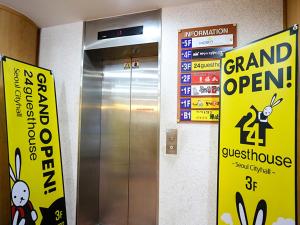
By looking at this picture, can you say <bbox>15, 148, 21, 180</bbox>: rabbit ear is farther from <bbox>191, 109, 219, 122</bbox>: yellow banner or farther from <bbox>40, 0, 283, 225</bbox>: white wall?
<bbox>191, 109, 219, 122</bbox>: yellow banner

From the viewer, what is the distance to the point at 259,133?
1417mm

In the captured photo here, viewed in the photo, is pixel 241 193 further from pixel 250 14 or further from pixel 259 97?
pixel 250 14

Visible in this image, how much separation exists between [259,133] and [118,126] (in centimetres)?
165

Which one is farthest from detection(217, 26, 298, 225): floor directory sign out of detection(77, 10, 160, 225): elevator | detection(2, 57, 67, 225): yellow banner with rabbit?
detection(2, 57, 67, 225): yellow banner with rabbit

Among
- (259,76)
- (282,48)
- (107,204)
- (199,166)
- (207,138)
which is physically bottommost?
(107,204)

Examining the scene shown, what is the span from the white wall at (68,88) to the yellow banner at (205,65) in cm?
138

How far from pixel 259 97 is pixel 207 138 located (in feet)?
2.16

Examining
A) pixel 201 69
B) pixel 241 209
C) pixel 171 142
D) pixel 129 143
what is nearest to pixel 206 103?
pixel 201 69

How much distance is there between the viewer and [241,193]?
1.49 m

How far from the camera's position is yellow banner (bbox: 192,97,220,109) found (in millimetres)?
1927

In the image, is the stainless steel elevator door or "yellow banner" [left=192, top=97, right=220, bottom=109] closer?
"yellow banner" [left=192, top=97, right=220, bottom=109]

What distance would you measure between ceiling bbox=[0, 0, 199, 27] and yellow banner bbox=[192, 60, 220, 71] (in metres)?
0.63

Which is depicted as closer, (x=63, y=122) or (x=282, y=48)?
(x=282, y=48)

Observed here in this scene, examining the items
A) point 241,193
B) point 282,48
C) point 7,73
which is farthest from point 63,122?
point 282,48
